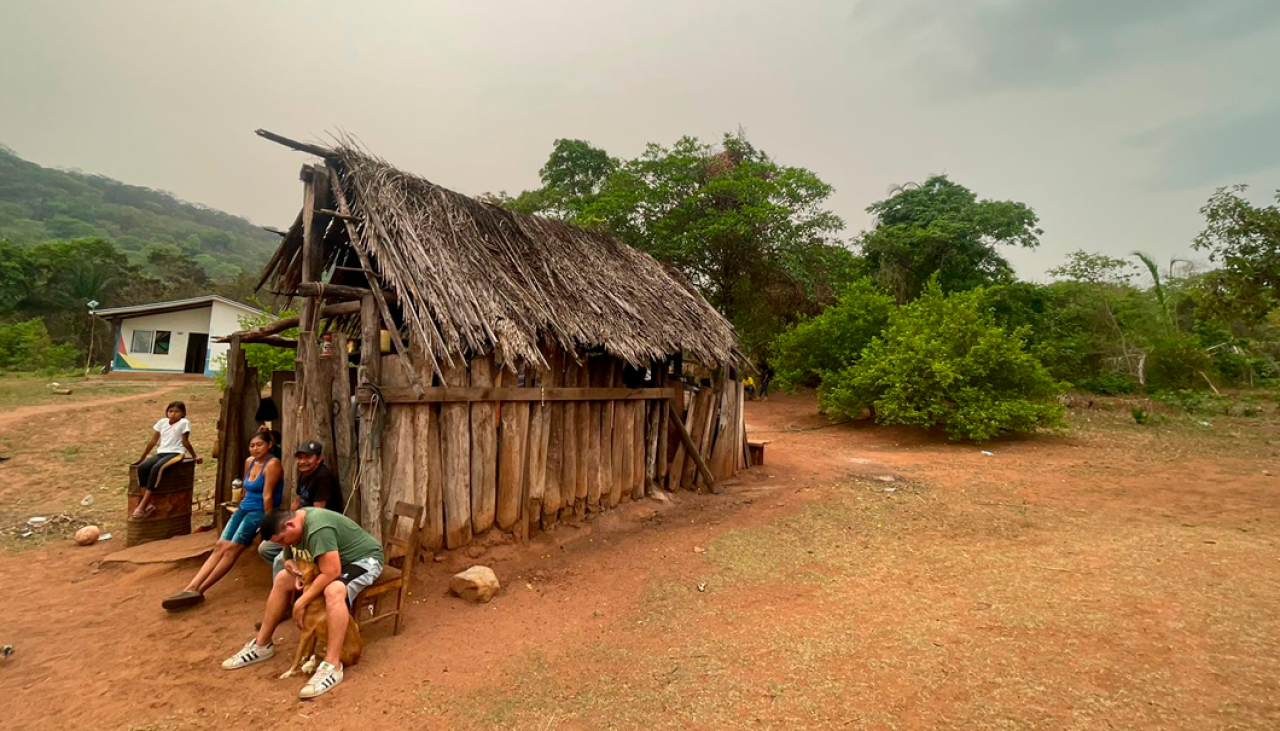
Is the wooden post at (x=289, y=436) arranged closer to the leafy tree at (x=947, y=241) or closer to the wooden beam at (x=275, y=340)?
the wooden beam at (x=275, y=340)

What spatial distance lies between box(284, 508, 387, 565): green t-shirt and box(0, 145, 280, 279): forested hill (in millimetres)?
57498

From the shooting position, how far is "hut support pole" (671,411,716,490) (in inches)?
322

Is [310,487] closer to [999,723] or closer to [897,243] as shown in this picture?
[999,723]

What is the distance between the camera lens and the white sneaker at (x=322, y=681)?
3350 millimetres

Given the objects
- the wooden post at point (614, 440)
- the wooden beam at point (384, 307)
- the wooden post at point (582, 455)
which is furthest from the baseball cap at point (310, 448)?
the wooden post at point (614, 440)

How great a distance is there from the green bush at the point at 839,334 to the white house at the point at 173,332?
21050mm

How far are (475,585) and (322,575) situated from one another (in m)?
1.37

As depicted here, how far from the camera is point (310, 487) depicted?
4566 mm

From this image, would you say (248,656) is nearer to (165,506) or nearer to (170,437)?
(165,506)

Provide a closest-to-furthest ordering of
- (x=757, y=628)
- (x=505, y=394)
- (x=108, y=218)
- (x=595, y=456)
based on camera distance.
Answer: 1. (x=757, y=628)
2. (x=505, y=394)
3. (x=595, y=456)
4. (x=108, y=218)

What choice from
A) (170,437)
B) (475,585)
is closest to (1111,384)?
(475,585)

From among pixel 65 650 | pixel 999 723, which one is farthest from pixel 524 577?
pixel 999 723

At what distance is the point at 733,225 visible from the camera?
18.5 m

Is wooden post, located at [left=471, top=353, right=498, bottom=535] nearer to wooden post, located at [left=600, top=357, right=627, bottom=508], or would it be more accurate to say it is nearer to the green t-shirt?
the green t-shirt
